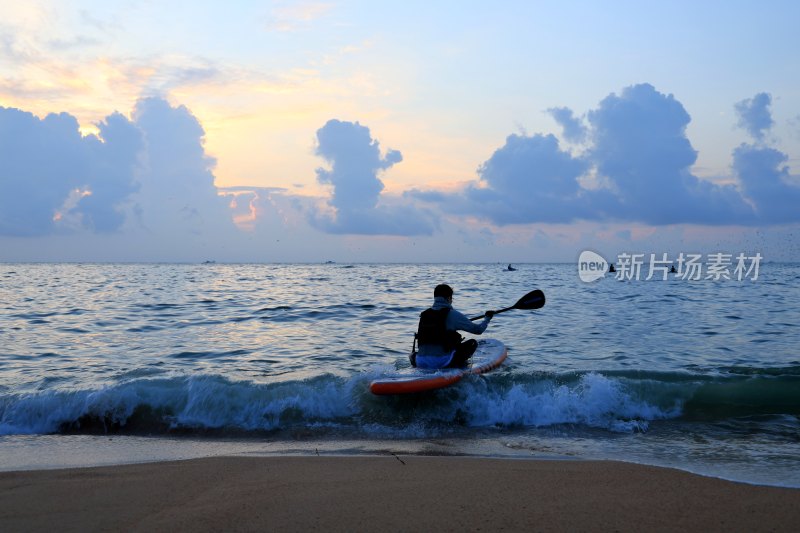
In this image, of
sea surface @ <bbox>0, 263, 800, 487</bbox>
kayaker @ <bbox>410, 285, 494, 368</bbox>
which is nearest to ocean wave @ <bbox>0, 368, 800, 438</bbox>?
sea surface @ <bbox>0, 263, 800, 487</bbox>

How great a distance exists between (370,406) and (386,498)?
339 cm

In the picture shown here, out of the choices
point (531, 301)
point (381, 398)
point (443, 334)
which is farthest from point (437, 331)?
point (531, 301)

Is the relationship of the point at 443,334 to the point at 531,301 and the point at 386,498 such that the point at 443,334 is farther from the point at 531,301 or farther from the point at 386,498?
the point at 386,498

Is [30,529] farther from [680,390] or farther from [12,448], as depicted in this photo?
[680,390]

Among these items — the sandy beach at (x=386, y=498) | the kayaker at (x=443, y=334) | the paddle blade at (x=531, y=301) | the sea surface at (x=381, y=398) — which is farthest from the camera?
the paddle blade at (x=531, y=301)

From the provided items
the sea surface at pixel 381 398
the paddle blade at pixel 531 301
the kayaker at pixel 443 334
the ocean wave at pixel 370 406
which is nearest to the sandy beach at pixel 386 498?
the sea surface at pixel 381 398

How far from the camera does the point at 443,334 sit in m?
8.11

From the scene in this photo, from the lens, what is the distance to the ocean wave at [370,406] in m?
6.91

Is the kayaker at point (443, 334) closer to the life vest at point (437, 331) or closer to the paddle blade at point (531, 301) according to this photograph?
the life vest at point (437, 331)

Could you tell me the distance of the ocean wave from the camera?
691cm

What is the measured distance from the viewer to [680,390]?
7914 mm

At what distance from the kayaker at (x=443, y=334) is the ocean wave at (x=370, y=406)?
446 mm

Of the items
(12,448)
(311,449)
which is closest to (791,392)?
(311,449)

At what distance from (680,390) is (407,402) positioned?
11.7 feet
